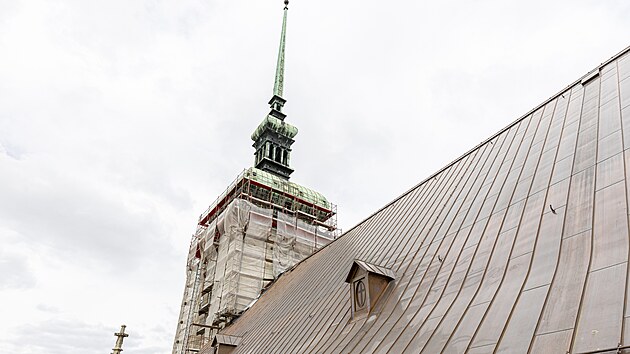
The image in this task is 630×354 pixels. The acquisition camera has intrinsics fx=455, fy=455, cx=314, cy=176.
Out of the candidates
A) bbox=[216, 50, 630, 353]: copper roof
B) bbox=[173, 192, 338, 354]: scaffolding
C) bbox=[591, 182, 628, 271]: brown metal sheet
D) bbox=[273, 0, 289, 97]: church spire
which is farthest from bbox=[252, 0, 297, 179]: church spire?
bbox=[591, 182, 628, 271]: brown metal sheet

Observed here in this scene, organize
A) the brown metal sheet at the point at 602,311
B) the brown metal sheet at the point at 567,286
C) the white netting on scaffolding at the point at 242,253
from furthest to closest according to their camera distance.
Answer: the white netting on scaffolding at the point at 242,253 → the brown metal sheet at the point at 567,286 → the brown metal sheet at the point at 602,311

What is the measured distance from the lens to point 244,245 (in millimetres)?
35031

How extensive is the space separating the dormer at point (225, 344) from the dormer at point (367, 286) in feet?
25.1

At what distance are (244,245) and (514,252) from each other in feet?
94.9

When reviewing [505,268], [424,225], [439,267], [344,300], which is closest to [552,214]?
[505,268]

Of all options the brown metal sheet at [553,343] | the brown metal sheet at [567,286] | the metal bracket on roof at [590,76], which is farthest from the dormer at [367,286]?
the metal bracket on roof at [590,76]

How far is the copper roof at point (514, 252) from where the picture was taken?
18.8ft

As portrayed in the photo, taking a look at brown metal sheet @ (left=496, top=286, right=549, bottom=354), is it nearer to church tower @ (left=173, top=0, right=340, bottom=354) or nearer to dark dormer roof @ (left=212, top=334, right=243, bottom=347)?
dark dormer roof @ (left=212, top=334, right=243, bottom=347)

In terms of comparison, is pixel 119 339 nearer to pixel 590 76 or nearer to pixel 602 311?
pixel 602 311

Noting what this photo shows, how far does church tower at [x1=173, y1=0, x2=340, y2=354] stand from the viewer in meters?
33.3

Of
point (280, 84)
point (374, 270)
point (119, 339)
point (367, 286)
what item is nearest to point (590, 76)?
point (374, 270)

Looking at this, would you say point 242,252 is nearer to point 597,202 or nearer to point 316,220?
point 316,220

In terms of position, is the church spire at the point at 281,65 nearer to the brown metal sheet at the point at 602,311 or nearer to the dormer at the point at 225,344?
the dormer at the point at 225,344

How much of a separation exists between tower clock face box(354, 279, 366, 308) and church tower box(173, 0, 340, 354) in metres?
18.1
